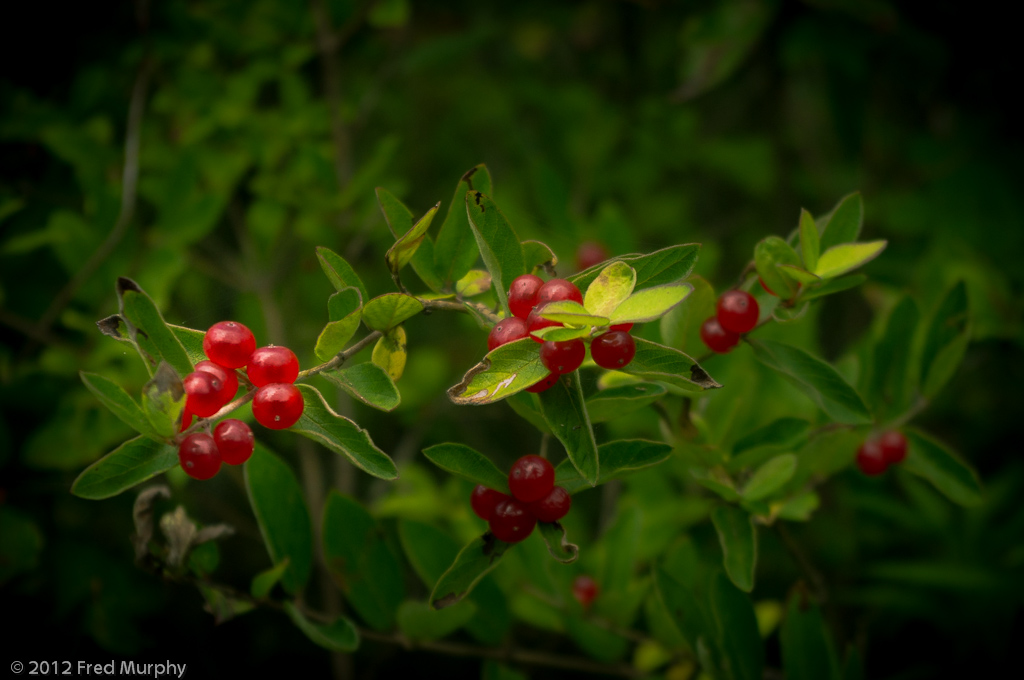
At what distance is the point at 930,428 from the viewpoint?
2.41 m

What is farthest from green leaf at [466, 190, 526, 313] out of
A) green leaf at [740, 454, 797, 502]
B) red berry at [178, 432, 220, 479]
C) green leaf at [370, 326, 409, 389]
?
green leaf at [740, 454, 797, 502]

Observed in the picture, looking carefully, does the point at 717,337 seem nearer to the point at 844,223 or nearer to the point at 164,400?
the point at 844,223

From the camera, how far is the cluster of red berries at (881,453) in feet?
3.43

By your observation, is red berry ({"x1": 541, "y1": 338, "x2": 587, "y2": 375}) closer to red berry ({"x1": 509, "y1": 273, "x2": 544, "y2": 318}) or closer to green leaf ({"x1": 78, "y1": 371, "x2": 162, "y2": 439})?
red berry ({"x1": 509, "y1": 273, "x2": 544, "y2": 318})

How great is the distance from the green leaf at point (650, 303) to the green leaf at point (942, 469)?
0.72 metres

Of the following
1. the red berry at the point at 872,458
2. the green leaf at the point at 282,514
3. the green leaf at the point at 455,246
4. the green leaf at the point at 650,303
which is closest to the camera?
the green leaf at the point at 650,303

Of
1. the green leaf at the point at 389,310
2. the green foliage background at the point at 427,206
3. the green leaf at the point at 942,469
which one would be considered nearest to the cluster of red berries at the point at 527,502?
the green leaf at the point at 389,310

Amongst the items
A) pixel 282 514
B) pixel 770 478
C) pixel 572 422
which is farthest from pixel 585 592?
pixel 572 422

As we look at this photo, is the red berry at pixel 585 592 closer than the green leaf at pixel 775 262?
No

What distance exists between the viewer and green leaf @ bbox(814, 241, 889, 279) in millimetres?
753

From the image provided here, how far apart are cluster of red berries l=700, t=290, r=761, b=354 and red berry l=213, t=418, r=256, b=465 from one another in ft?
1.85

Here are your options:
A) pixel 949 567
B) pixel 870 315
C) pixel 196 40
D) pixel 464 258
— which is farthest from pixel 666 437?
pixel 870 315

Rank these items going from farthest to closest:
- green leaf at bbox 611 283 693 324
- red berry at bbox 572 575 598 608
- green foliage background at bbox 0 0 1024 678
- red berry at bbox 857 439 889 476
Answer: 1. green foliage background at bbox 0 0 1024 678
2. red berry at bbox 572 575 598 608
3. red berry at bbox 857 439 889 476
4. green leaf at bbox 611 283 693 324

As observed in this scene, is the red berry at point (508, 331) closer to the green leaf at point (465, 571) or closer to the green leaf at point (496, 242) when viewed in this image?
the green leaf at point (496, 242)
